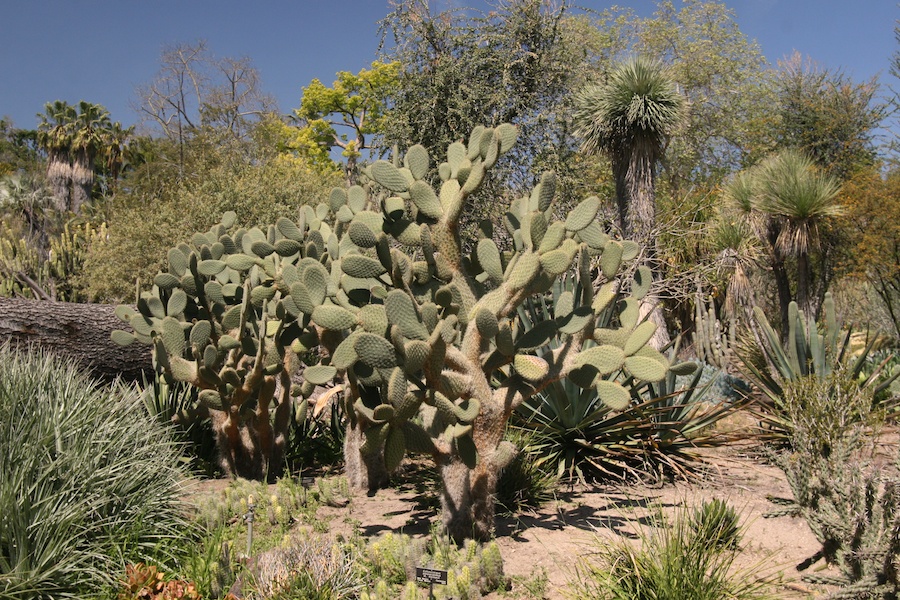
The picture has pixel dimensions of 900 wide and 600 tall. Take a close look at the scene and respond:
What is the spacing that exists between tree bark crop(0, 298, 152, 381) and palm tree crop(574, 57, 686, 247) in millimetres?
9449

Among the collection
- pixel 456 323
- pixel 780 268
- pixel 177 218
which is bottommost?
pixel 456 323

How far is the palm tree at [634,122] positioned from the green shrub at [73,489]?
11732 mm

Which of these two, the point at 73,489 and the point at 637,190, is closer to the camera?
the point at 73,489

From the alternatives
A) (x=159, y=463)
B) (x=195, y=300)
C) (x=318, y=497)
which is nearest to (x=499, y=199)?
(x=195, y=300)

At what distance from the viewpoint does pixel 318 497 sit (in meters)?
5.95

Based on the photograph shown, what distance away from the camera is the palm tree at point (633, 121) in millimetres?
15461

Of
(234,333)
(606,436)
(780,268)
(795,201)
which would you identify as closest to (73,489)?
(234,333)

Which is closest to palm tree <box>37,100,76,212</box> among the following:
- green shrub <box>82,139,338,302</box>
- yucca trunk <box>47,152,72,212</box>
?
yucca trunk <box>47,152,72,212</box>

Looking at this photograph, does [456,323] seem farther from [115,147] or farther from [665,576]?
[115,147]

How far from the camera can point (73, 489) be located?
419 centimetres

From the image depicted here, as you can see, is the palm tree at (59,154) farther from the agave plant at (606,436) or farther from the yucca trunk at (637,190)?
the agave plant at (606,436)

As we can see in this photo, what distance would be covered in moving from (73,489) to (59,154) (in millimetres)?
34311

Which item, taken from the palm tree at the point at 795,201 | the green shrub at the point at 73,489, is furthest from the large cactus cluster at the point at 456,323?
the palm tree at the point at 795,201

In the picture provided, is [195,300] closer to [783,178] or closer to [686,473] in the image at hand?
[686,473]
